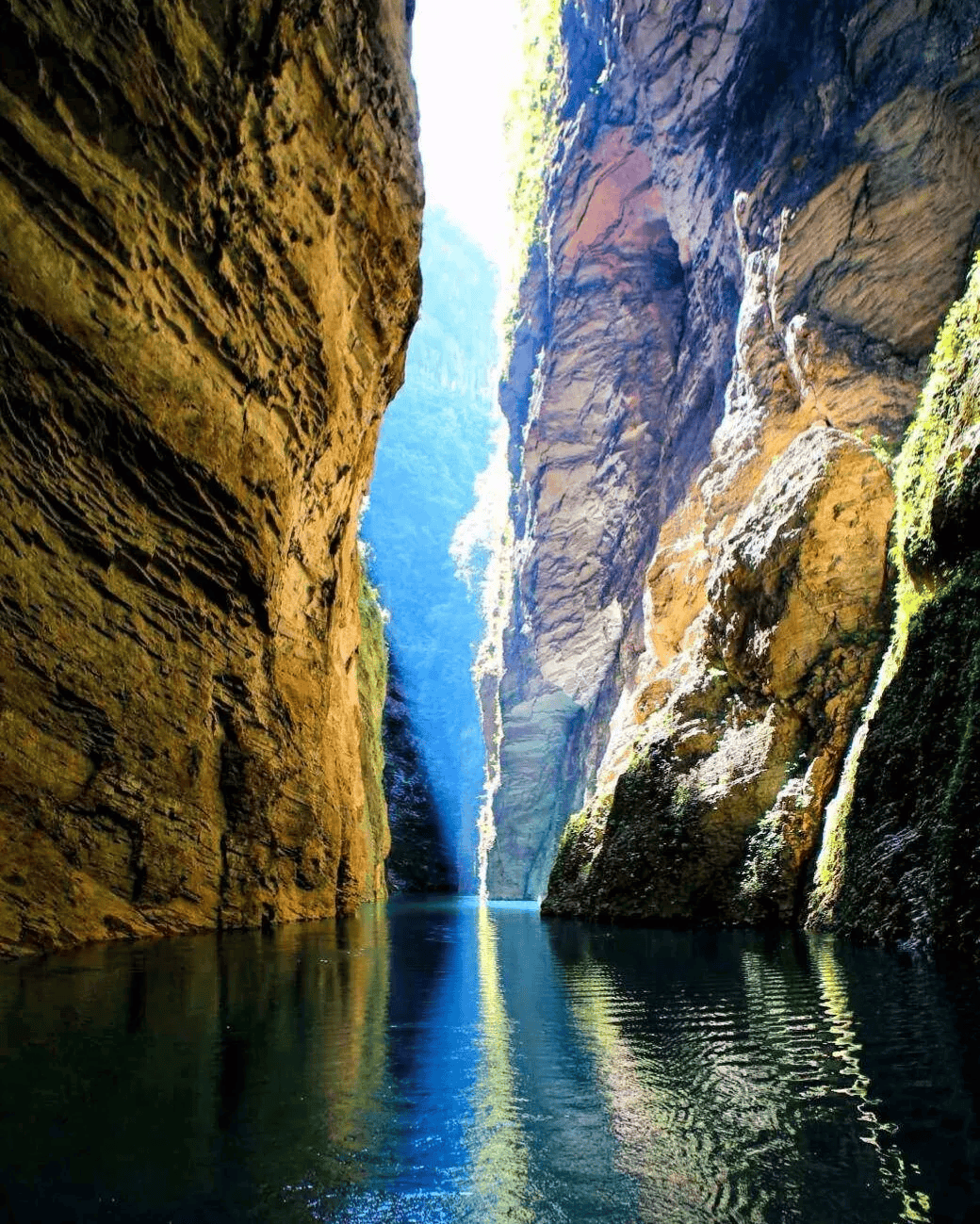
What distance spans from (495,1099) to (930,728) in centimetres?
706

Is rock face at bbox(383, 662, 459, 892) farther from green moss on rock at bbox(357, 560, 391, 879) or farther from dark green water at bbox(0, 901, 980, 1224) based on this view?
dark green water at bbox(0, 901, 980, 1224)

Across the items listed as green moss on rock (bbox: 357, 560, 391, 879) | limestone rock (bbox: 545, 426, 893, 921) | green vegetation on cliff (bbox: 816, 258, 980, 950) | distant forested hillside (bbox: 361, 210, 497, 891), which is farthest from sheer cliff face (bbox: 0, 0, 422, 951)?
distant forested hillside (bbox: 361, 210, 497, 891)

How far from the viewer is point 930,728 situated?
8.65 meters

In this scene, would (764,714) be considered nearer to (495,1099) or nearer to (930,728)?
(930,728)

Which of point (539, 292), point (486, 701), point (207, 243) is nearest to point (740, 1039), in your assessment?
point (207, 243)

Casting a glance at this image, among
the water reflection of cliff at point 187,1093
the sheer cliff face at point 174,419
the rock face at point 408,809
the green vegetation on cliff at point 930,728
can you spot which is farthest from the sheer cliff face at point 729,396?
the rock face at point 408,809

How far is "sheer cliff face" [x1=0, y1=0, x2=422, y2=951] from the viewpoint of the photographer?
9312 mm

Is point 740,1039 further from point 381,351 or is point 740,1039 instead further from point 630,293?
point 630,293

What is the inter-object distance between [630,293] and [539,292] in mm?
10036

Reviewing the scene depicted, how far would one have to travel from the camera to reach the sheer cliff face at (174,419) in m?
9.31

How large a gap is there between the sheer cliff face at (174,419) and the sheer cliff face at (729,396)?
25.7 ft

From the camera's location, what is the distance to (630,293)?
139 feet

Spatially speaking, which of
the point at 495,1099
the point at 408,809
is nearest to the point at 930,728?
the point at 495,1099

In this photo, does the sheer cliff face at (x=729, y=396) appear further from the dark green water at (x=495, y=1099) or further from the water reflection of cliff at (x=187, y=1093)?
the water reflection of cliff at (x=187, y=1093)
